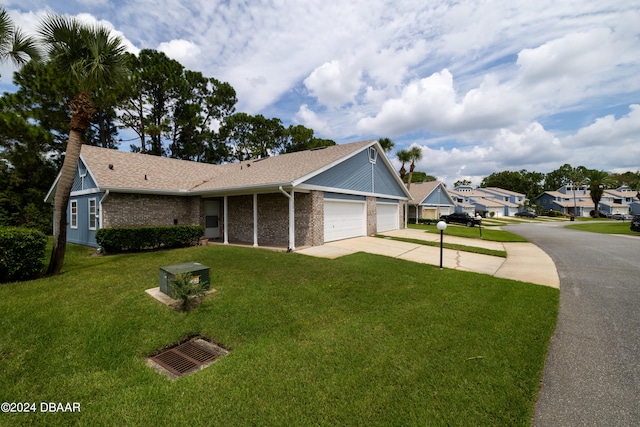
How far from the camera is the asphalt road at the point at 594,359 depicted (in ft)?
8.95

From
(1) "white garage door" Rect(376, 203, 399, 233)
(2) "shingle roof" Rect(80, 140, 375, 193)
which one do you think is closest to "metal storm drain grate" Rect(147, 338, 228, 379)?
(2) "shingle roof" Rect(80, 140, 375, 193)

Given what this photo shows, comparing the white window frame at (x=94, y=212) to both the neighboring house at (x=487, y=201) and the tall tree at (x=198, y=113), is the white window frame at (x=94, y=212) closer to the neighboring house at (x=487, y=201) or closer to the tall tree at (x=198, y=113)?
the tall tree at (x=198, y=113)

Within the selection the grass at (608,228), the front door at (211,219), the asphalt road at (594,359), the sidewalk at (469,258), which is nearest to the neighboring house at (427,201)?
the grass at (608,228)

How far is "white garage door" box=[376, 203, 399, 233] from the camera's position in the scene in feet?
60.5

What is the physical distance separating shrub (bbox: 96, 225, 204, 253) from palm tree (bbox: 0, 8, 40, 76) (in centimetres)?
612

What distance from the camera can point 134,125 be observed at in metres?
25.4

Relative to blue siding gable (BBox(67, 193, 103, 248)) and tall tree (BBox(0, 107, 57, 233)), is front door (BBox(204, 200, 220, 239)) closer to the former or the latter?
blue siding gable (BBox(67, 193, 103, 248))

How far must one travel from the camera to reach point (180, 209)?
49.7 ft

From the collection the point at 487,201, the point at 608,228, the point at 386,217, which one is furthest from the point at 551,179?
the point at 386,217

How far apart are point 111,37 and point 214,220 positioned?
9.90 m

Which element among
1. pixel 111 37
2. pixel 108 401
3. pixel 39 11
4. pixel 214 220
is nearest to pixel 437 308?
pixel 108 401

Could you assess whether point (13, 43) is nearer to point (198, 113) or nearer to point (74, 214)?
point (74, 214)

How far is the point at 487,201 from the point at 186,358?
215 ft

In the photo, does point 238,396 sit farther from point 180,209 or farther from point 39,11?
point 180,209
